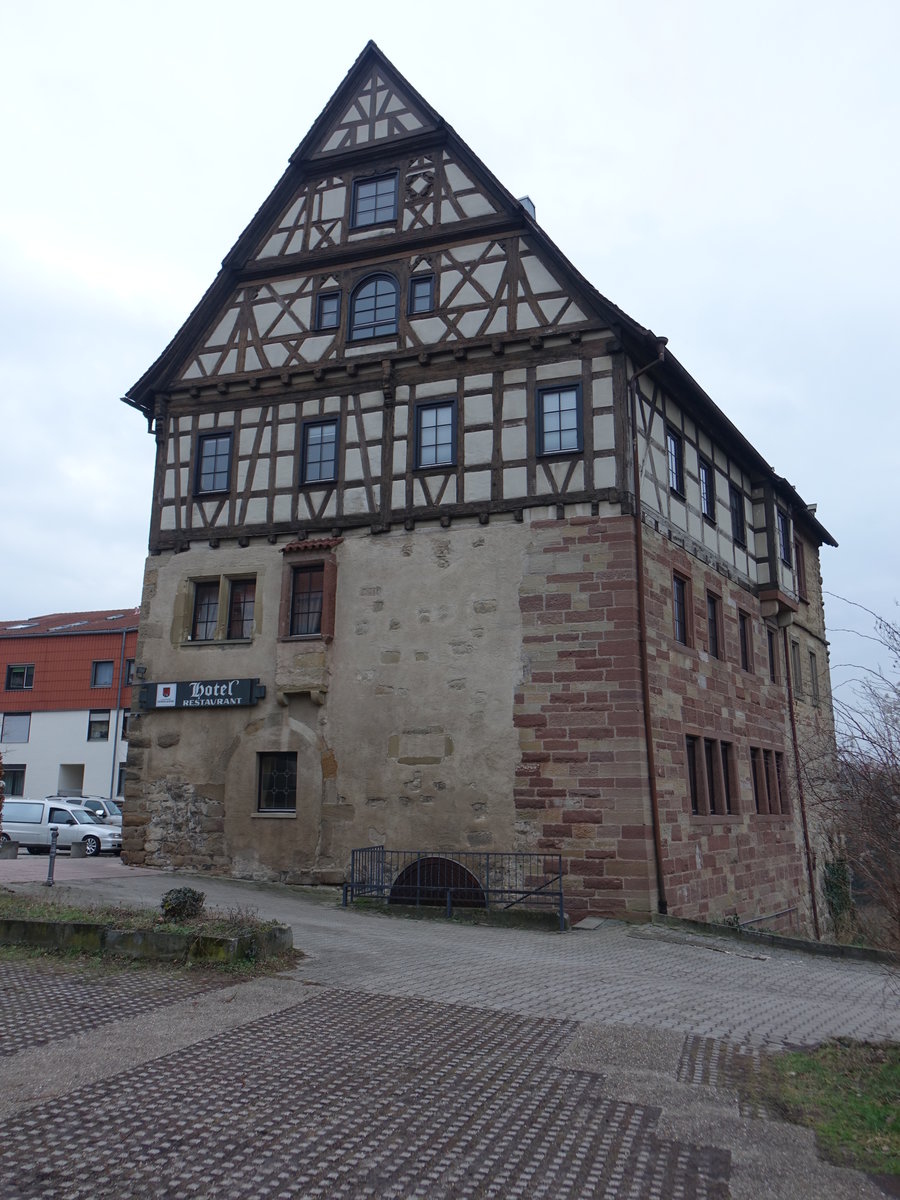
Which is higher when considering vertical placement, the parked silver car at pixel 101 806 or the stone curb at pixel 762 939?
the parked silver car at pixel 101 806

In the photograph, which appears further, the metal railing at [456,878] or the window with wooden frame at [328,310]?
the window with wooden frame at [328,310]

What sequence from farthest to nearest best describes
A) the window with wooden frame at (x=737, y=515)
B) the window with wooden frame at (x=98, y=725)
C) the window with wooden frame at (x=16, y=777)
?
the window with wooden frame at (x=16, y=777) < the window with wooden frame at (x=98, y=725) < the window with wooden frame at (x=737, y=515)

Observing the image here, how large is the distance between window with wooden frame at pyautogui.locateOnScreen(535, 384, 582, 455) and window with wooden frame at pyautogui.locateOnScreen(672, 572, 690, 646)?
9.99ft

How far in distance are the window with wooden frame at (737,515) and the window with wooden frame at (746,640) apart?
5.15 feet

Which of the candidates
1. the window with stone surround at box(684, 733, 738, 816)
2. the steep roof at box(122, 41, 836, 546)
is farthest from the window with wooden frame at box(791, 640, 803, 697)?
the steep roof at box(122, 41, 836, 546)

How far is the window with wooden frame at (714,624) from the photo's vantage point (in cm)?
1900

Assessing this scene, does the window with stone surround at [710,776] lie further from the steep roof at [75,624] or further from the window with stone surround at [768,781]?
the steep roof at [75,624]

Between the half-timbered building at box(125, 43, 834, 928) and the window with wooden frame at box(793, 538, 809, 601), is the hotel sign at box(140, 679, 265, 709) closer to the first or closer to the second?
the half-timbered building at box(125, 43, 834, 928)

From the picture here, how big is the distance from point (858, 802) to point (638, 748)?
8573 millimetres

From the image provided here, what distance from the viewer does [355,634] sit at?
17141mm

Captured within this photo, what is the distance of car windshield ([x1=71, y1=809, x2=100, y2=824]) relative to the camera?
26.9 m

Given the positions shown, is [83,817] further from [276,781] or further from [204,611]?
[276,781]

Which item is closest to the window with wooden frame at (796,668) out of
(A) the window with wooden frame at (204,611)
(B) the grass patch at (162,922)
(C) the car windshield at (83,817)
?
(A) the window with wooden frame at (204,611)

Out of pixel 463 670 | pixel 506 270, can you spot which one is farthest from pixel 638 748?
pixel 506 270
